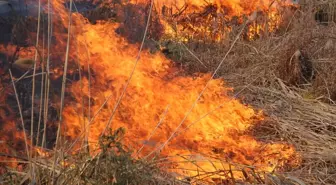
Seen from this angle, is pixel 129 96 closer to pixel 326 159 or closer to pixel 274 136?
pixel 274 136

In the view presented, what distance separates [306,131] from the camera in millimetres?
3213

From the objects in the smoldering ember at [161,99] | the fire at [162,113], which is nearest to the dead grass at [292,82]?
the smoldering ember at [161,99]

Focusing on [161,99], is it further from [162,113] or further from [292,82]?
[292,82]

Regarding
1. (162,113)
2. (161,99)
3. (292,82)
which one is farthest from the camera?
(292,82)

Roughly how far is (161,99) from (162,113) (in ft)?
0.72

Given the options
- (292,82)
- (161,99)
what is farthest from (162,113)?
(292,82)

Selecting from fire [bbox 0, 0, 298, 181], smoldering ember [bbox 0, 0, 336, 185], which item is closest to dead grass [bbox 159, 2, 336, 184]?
smoldering ember [bbox 0, 0, 336, 185]

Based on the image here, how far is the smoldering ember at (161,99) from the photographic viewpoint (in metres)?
2.12

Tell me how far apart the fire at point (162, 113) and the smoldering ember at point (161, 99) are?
11mm

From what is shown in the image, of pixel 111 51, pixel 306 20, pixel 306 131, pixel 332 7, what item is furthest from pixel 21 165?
pixel 332 7

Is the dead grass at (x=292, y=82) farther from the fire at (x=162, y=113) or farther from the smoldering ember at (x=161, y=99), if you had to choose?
the fire at (x=162, y=113)

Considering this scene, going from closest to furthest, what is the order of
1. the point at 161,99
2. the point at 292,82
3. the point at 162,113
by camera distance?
the point at 162,113 → the point at 161,99 → the point at 292,82

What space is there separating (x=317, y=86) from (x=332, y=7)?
2.63 meters

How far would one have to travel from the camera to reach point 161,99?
11.2ft
